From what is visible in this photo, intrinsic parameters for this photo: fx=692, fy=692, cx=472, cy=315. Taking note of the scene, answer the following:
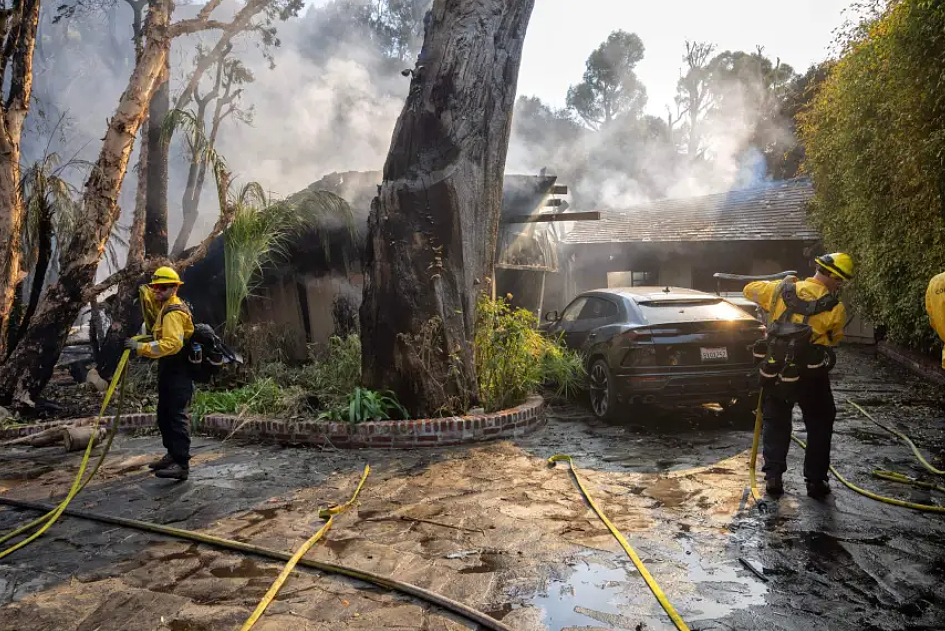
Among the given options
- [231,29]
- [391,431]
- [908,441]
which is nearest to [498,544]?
[391,431]

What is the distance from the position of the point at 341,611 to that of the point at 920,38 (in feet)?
27.2

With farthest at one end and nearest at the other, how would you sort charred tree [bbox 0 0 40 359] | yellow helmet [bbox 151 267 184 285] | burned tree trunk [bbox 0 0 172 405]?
1. burned tree trunk [bbox 0 0 172 405]
2. charred tree [bbox 0 0 40 359]
3. yellow helmet [bbox 151 267 184 285]

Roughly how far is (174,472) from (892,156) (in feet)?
31.1

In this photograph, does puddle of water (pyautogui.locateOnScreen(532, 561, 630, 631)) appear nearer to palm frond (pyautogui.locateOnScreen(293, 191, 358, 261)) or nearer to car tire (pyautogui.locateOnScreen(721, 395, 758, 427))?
car tire (pyautogui.locateOnScreen(721, 395, 758, 427))

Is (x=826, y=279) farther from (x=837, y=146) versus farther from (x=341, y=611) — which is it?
(x=837, y=146)

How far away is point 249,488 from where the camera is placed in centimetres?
527

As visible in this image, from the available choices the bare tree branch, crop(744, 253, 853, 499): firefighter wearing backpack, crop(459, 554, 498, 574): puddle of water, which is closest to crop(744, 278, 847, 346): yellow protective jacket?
crop(744, 253, 853, 499): firefighter wearing backpack

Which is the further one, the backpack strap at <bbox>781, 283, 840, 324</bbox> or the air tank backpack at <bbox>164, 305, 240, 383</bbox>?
the air tank backpack at <bbox>164, 305, 240, 383</bbox>

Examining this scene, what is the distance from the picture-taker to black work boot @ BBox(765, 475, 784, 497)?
189 inches

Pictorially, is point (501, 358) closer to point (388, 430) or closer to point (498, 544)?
point (388, 430)

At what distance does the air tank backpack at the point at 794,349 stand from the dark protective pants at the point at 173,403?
4.48 metres

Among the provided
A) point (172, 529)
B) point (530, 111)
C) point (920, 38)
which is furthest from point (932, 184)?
point (530, 111)

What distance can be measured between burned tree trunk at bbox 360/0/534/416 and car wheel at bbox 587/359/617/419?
1.51 metres

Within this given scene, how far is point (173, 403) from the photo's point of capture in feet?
18.3
